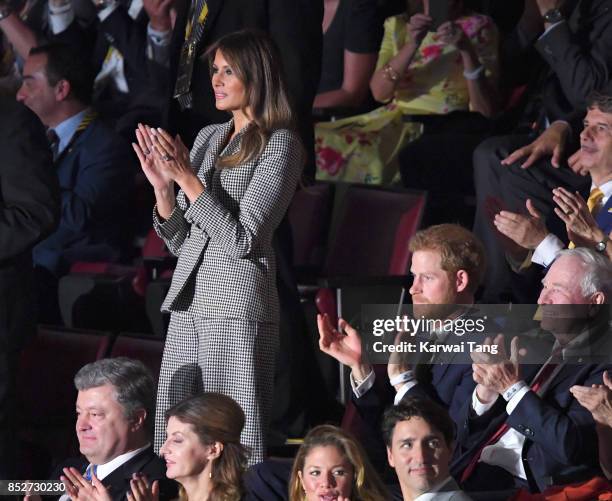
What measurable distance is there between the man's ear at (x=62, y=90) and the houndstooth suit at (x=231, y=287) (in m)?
2.14

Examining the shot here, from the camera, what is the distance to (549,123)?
5.28 metres

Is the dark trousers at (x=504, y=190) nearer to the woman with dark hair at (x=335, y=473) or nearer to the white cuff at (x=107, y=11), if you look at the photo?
the woman with dark hair at (x=335, y=473)

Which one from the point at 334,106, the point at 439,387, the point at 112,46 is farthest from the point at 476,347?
the point at 112,46

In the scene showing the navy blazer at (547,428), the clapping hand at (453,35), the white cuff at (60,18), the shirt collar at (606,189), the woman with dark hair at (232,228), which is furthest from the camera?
the white cuff at (60,18)

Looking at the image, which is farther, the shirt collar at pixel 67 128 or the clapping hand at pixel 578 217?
the shirt collar at pixel 67 128

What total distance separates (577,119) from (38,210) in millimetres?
1968

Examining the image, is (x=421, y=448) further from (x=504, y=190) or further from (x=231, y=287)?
(x=504, y=190)

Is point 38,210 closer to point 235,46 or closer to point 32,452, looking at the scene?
point 235,46

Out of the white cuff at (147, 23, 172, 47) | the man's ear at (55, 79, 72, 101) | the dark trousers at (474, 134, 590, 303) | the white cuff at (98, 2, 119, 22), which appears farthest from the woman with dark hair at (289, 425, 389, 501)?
the white cuff at (98, 2, 119, 22)

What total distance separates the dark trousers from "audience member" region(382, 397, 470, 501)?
4.55ft

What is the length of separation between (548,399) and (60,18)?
14.6 feet

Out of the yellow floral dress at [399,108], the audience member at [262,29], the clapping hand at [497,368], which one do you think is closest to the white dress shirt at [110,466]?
the clapping hand at [497,368]

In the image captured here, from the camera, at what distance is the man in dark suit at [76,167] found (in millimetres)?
5742

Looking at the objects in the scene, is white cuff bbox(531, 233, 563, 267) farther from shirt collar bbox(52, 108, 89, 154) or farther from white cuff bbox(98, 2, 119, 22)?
white cuff bbox(98, 2, 119, 22)
